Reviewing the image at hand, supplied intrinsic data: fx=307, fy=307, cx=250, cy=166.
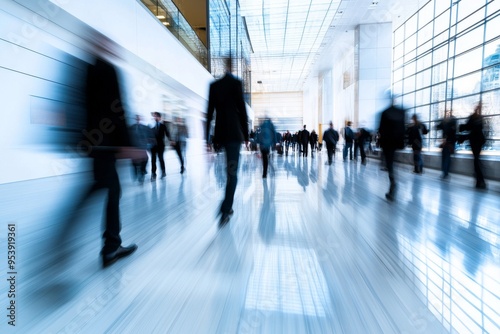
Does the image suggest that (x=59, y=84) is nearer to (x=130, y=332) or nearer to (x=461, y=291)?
(x=130, y=332)

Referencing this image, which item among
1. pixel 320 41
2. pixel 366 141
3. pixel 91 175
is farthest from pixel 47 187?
pixel 320 41

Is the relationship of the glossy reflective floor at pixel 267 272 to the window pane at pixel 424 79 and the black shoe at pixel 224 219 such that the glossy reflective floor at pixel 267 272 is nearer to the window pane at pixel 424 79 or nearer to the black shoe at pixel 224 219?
the black shoe at pixel 224 219

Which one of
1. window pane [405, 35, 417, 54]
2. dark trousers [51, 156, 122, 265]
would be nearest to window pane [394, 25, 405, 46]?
window pane [405, 35, 417, 54]

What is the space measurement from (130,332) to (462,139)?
25.2ft

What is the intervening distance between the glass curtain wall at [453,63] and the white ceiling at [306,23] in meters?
1.97

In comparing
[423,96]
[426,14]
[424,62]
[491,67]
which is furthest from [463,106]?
[426,14]

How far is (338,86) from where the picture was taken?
95.7ft

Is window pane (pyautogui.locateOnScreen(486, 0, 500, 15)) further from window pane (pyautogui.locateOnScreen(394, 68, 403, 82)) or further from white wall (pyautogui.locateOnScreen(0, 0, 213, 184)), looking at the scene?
white wall (pyautogui.locateOnScreen(0, 0, 213, 184))

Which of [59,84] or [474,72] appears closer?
[59,84]

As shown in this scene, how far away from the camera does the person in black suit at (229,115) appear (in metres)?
3.89

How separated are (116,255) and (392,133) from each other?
16.3 ft

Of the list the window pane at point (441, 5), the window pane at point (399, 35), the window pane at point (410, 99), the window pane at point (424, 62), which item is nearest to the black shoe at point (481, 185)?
the window pane at point (424, 62)

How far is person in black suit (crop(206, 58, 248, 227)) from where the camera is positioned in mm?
3889

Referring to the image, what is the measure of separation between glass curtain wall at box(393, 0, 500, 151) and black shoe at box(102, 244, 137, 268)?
6009mm
